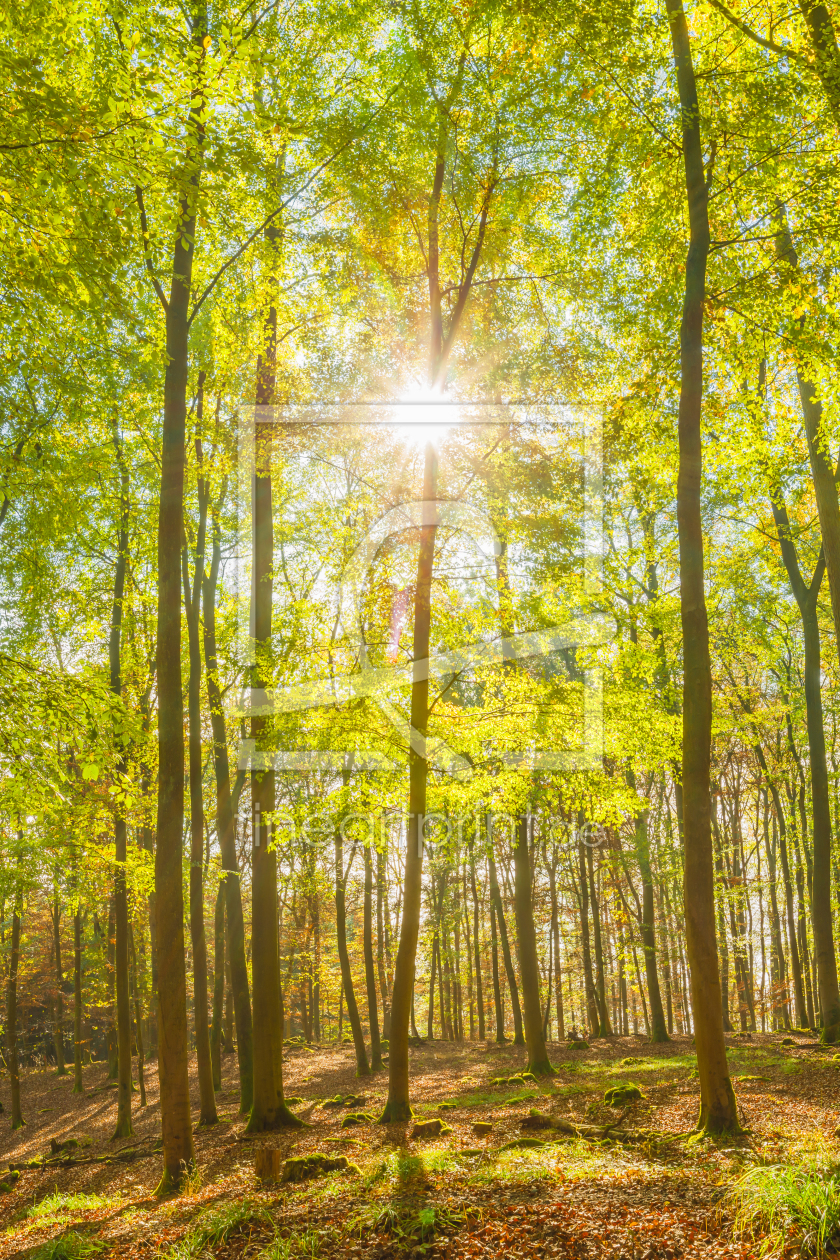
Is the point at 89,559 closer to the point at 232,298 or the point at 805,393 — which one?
the point at 232,298

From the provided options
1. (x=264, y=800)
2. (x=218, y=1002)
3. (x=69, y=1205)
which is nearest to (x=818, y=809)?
(x=264, y=800)

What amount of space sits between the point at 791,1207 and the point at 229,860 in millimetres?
10127

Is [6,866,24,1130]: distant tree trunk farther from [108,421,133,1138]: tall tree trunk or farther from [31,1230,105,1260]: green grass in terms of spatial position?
[31,1230,105,1260]: green grass

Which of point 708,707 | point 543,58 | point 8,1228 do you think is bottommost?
point 8,1228

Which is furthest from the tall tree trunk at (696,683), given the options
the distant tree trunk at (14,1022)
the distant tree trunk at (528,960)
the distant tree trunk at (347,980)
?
the distant tree trunk at (14,1022)

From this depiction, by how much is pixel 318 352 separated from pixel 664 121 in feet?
18.3

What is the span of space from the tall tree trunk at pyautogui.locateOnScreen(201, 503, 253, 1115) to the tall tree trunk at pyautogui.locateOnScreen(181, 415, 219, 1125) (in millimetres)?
465

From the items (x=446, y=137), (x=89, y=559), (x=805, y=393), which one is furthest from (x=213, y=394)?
(x=805, y=393)

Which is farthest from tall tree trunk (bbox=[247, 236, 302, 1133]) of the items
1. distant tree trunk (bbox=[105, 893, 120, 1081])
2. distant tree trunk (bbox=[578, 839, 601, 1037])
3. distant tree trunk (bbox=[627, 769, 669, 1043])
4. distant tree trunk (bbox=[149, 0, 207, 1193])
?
distant tree trunk (bbox=[105, 893, 120, 1081])

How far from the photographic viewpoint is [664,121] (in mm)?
8281

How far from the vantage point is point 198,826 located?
39.8 feet

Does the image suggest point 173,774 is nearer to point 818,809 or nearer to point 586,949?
point 818,809

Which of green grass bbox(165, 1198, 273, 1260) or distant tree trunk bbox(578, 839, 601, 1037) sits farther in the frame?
distant tree trunk bbox(578, 839, 601, 1037)

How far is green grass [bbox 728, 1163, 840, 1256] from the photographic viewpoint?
4.05 metres
